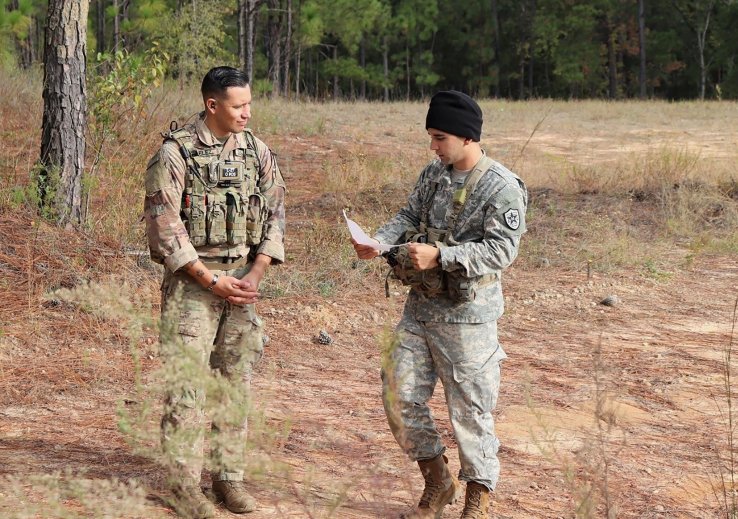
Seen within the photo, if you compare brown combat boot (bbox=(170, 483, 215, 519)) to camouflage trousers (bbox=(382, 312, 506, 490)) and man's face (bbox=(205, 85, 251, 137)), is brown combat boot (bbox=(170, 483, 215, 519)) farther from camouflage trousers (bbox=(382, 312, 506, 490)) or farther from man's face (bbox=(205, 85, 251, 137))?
man's face (bbox=(205, 85, 251, 137))

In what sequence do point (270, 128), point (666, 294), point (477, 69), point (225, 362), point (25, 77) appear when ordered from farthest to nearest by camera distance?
1. point (477, 69)
2. point (270, 128)
3. point (25, 77)
4. point (666, 294)
5. point (225, 362)

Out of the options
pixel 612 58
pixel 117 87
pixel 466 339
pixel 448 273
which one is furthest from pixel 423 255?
pixel 612 58

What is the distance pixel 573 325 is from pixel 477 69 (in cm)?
4772

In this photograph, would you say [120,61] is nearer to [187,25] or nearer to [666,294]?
[666,294]

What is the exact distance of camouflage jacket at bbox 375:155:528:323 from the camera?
3594 mm

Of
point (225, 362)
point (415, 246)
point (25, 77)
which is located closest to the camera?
point (415, 246)

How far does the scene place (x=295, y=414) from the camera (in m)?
5.15

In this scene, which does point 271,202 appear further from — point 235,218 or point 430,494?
point 430,494

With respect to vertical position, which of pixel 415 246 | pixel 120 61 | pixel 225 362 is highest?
pixel 120 61

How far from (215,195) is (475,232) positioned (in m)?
1.06

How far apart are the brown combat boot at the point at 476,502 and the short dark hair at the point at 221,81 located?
1.84 metres

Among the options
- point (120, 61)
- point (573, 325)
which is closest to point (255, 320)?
point (573, 325)

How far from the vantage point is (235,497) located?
12.7 feet

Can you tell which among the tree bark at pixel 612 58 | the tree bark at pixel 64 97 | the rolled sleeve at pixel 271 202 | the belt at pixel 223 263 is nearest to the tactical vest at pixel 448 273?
the rolled sleeve at pixel 271 202
